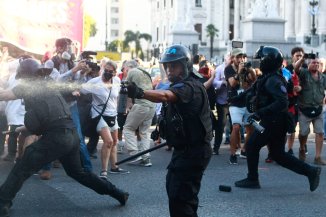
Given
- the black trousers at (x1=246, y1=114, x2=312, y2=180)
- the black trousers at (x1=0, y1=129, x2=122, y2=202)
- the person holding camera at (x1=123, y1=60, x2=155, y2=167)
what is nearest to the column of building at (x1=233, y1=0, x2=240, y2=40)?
the person holding camera at (x1=123, y1=60, x2=155, y2=167)

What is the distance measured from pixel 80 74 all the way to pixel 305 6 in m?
57.5

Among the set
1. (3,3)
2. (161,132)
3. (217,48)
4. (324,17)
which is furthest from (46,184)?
(217,48)

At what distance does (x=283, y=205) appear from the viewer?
26.2 ft

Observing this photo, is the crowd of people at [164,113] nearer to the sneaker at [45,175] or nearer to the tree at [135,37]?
the sneaker at [45,175]

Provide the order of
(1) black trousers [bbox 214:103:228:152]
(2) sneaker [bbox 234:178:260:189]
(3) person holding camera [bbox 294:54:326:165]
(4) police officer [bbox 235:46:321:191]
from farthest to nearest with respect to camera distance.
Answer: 1. (1) black trousers [bbox 214:103:228:152]
2. (3) person holding camera [bbox 294:54:326:165]
3. (2) sneaker [bbox 234:178:260:189]
4. (4) police officer [bbox 235:46:321:191]

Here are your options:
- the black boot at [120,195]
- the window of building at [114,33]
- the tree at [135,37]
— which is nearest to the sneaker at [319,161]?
the black boot at [120,195]

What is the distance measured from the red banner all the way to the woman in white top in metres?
3.19

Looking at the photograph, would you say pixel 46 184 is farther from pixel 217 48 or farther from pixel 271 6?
pixel 217 48

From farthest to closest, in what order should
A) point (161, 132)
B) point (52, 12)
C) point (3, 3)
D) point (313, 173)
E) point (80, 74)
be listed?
point (52, 12) → point (3, 3) → point (80, 74) → point (313, 173) → point (161, 132)

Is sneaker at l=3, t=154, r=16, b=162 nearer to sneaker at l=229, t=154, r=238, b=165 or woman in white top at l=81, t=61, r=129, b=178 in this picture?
woman in white top at l=81, t=61, r=129, b=178

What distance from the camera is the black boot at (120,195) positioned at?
7526 mm

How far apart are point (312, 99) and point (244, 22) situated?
2014cm

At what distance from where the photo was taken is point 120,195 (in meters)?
7.60

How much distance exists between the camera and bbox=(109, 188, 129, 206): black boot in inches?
296
